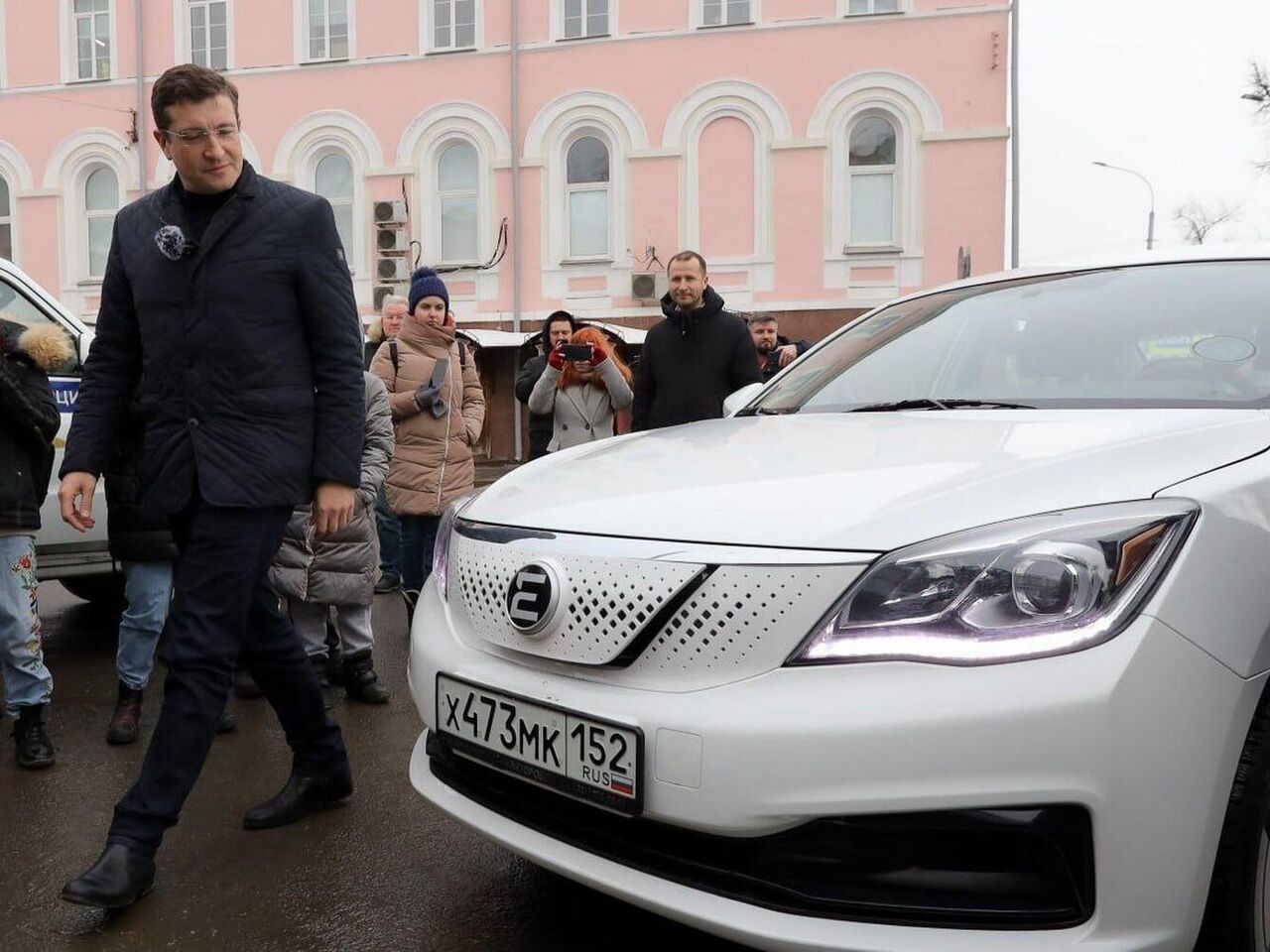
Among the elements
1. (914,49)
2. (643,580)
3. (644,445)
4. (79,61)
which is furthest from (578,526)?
(79,61)

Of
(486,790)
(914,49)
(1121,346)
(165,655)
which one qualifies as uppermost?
(914,49)

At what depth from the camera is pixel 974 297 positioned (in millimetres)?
3188

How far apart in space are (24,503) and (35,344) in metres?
0.51

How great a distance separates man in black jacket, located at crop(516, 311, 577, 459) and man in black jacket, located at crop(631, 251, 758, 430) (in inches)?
40.1

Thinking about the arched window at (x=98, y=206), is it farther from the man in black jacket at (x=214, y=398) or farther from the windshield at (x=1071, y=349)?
the windshield at (x=1071, y=349)

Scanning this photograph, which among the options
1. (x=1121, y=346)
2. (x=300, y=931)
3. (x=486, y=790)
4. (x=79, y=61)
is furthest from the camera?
(x=79, y=61)

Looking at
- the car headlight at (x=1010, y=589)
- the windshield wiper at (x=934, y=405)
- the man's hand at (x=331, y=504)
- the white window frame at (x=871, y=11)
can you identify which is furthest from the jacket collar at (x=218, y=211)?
the white window frame at (x=871, y=11)

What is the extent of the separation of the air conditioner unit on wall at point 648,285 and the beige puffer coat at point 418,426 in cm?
1099

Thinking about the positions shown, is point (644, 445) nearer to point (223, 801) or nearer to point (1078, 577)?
point (1078, 577)

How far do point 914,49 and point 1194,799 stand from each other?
15.5 meters

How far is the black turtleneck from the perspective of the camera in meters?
2.66

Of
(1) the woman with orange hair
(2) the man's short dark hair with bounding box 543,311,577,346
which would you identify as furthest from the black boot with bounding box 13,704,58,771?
(2) the man's short dark hair with bounding box 543,311,577,346

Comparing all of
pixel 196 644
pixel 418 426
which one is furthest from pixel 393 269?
pixel 196 644

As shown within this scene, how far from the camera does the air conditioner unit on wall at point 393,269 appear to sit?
1675 centimetres
